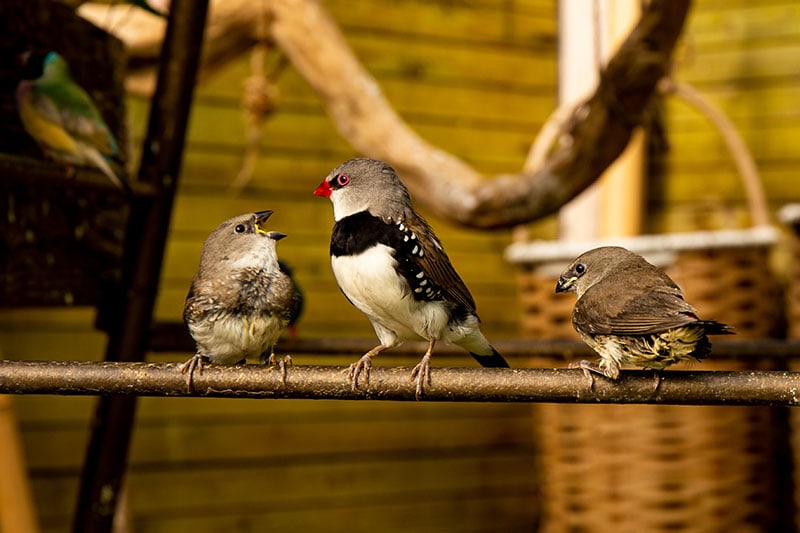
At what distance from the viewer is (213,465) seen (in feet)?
10.7

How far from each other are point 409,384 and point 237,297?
1.06 ft

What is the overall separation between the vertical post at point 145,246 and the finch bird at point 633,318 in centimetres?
93

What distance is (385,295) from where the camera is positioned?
1112 millimetres

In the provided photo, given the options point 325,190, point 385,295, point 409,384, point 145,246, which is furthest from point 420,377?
point 145,246

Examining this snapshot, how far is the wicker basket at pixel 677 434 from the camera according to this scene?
2.50m

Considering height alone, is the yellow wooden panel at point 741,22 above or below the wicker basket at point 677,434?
above

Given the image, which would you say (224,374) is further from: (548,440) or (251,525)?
(251,525)

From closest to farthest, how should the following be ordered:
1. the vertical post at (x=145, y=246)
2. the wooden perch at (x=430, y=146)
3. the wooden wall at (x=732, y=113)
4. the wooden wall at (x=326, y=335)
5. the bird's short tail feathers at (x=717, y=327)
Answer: the bird's short tail feathers at (x=717, y=327) → the vertical post at (x=145, y=246) → the wooden perch at (x=430, y=146) → the wooden wall at (x=326, y=335) → the wooden wall at (x=732, y=113)

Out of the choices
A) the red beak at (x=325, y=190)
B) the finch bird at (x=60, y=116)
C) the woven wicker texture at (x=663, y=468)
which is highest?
the finch bird at (x=60, y=116)

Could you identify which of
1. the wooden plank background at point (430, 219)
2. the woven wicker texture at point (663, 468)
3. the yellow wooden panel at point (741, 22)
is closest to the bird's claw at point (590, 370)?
the woven wicker texture at point (663, 468)

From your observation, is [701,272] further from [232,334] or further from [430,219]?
[232,334]

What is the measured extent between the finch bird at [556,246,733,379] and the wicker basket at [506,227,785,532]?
1354 mm

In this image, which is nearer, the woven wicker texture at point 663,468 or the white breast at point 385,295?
the white breast at point 385,295

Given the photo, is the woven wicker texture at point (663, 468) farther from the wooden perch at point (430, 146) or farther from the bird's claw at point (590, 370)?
the bird's claw at point (590, 370)
